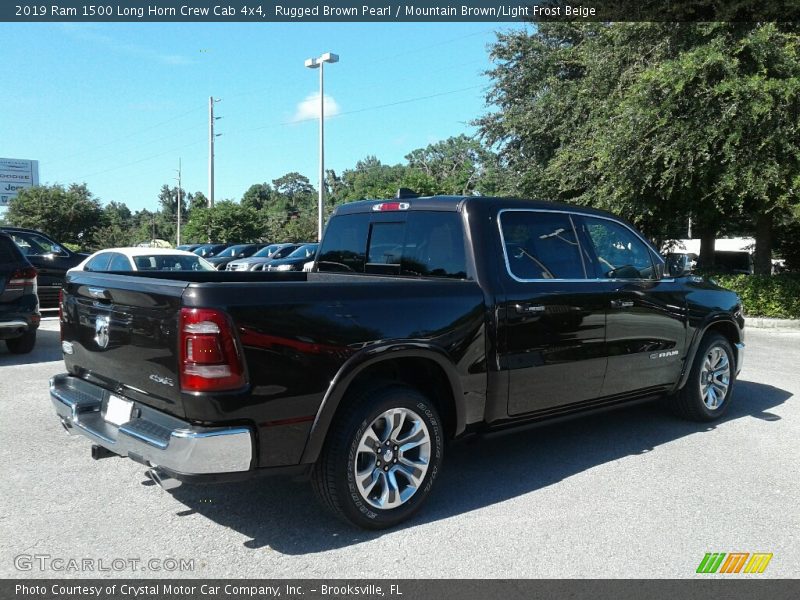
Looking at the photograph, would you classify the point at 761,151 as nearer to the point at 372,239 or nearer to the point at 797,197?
the point at 797,197

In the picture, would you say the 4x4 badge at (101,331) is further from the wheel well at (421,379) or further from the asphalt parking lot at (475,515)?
the wheel well at (421,379)

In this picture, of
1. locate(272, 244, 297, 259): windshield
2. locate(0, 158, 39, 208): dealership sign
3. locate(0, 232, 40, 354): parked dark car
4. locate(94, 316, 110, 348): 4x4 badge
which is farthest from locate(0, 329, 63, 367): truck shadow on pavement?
locate(0, 158, 39, 208): dealership sign

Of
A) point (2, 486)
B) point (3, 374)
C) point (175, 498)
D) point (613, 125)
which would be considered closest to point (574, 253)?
point (175, 498)

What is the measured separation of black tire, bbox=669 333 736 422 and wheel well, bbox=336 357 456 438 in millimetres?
2752

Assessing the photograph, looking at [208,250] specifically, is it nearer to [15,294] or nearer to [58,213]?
[58,213]

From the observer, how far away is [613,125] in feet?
51.3

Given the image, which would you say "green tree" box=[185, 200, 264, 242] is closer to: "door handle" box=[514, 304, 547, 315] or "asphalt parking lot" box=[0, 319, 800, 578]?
"asphalt parking lot" box=[0, 319, 800, 578]

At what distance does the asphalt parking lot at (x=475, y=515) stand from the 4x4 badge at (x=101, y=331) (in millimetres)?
999

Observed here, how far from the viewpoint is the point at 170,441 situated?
3225mm

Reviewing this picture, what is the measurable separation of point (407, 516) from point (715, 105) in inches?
497

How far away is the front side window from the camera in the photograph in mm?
5133

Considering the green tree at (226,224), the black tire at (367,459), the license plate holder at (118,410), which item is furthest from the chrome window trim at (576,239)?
the green tree at (226,224)

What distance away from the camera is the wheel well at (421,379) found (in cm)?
388

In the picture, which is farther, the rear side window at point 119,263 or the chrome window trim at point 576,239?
the rear side window at point 119,263
